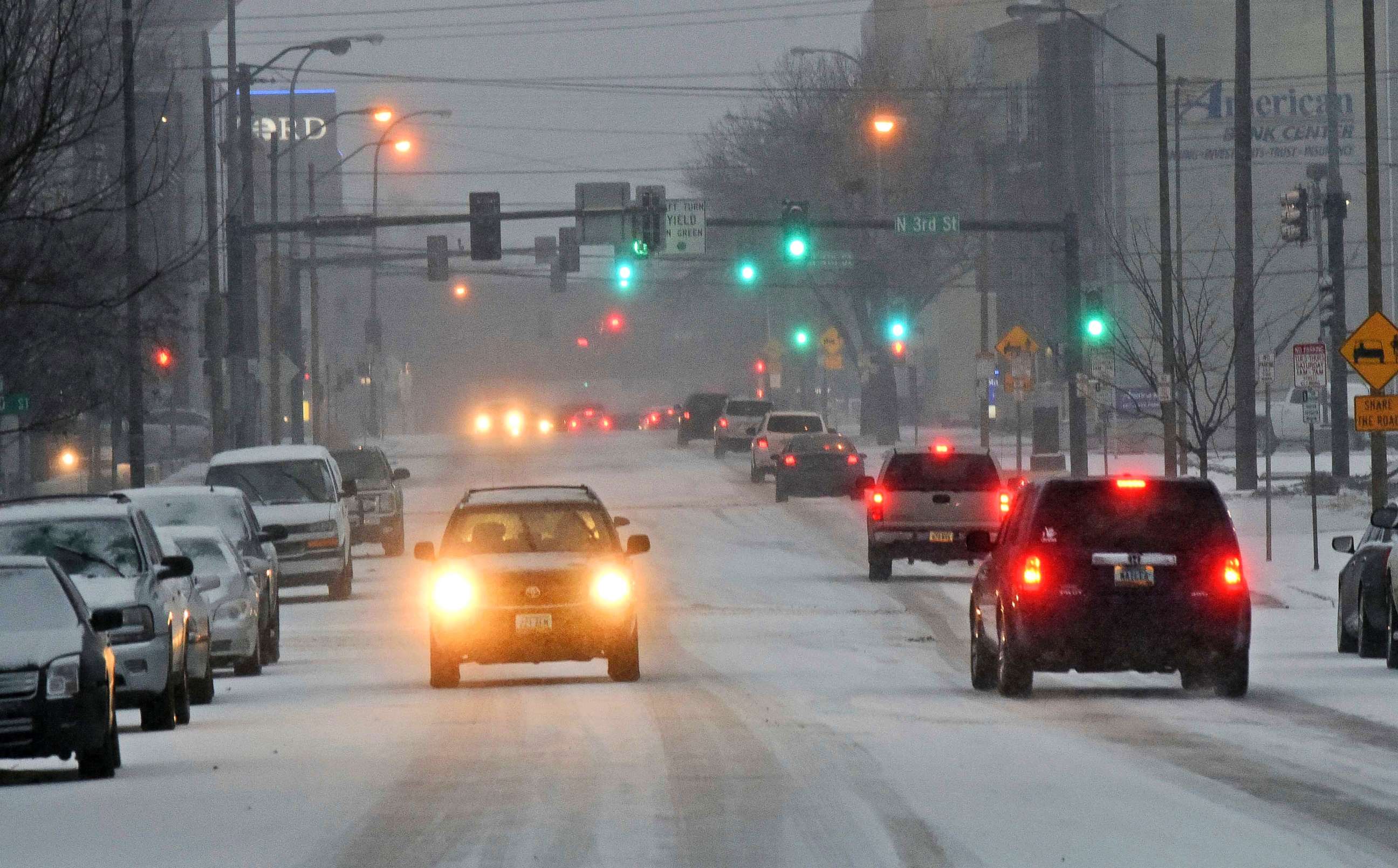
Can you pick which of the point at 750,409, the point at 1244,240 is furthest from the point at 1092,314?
the point at 750,409

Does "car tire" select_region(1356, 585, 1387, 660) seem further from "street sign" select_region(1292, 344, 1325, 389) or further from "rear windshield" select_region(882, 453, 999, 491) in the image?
"rear windshield" select_region(882, 453, 999, 491)

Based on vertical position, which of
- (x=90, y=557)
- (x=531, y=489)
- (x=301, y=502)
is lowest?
(x=301, y=502)

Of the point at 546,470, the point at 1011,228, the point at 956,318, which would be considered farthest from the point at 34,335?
the point at 956,318

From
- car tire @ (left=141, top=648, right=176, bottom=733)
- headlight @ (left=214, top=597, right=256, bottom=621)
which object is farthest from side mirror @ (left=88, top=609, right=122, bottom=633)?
headlight @ (left=214, top=597, right=256, bottom=621)

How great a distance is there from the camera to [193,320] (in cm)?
11125

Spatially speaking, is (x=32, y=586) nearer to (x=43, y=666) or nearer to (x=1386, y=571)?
(x=43, y=666)

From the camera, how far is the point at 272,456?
36.2 meters

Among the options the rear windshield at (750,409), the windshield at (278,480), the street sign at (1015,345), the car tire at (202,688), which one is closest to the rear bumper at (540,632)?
the car tire at (202,688)

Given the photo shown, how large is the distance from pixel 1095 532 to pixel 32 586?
809 cm

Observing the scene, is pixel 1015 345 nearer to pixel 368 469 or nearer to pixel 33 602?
pixel 368 469

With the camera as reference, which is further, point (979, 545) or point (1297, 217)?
point (1297, 217)

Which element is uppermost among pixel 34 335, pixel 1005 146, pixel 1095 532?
pixel 1005 146

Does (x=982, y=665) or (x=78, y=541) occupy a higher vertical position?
(x=78, y=541)

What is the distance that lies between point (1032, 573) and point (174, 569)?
637 centimetres
